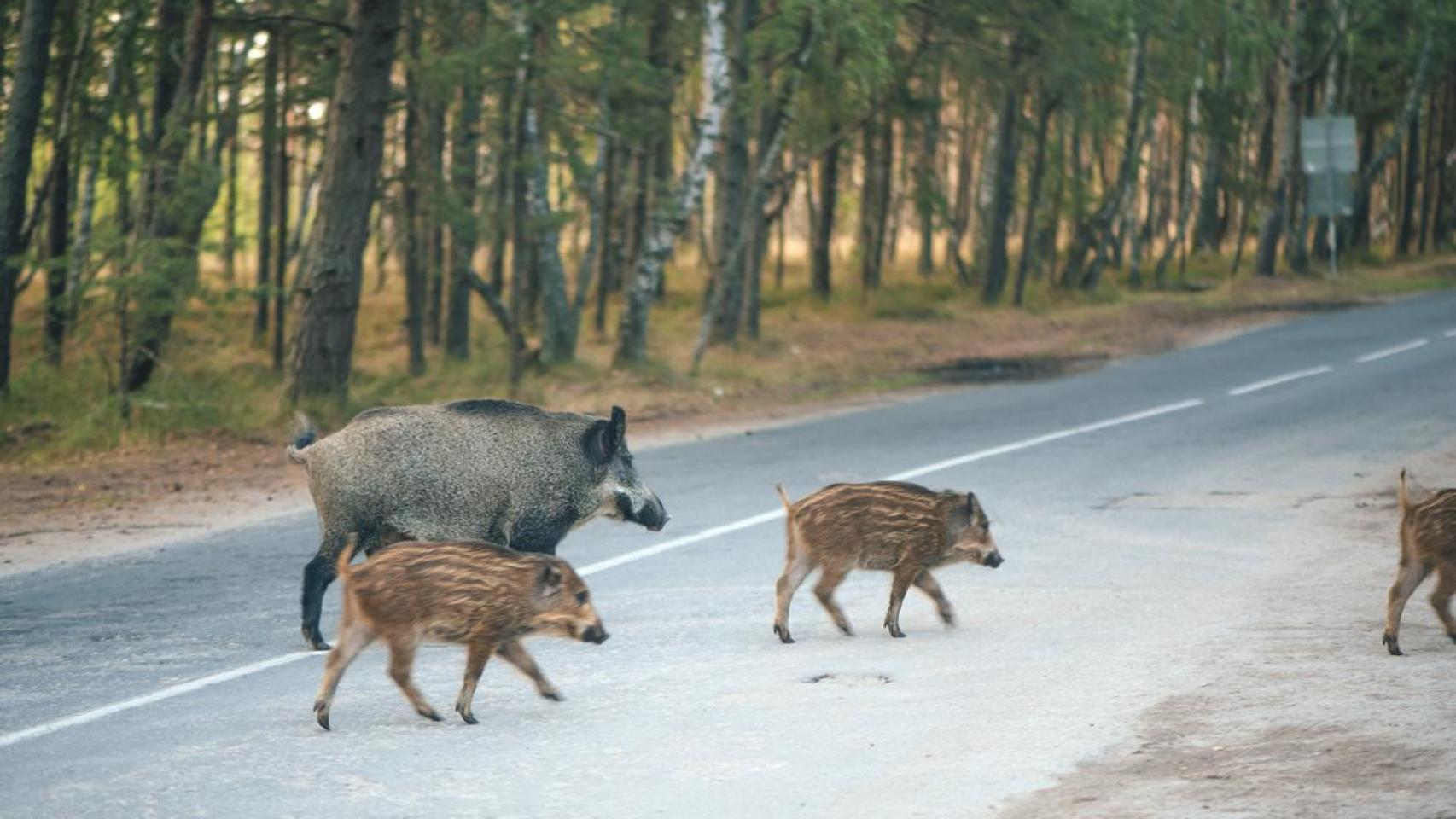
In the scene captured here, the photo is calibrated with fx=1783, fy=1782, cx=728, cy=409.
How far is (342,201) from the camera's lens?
68.7 ft

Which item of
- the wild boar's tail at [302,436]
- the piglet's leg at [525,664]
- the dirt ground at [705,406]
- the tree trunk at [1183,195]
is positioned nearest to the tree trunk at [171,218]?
the dirt ground at [705,406]

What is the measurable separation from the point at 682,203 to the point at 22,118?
9.05 metres

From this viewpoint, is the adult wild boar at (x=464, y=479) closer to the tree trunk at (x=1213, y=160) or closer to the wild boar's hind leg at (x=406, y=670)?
the wild boar's hind leg at (x=406, y=670)

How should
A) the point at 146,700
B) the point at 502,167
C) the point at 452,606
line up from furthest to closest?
the point at 502,167 → the point at 146,700 → the point at 452,606

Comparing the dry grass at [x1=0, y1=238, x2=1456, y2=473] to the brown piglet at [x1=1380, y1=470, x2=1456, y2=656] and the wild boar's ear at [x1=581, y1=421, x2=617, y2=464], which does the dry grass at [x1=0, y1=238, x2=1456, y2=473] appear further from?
the brown piglet at [x1=1380, y1=470, x2=1456, y2=656]

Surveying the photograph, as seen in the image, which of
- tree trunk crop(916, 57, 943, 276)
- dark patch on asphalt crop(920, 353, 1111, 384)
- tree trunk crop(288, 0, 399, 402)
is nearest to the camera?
tree trunk crop(288, 0, 399, 402)

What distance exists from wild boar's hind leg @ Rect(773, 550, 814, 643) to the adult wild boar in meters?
1.01

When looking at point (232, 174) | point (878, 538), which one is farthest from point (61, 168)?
point (878, 538)

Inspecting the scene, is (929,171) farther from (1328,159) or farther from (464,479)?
(464,479)

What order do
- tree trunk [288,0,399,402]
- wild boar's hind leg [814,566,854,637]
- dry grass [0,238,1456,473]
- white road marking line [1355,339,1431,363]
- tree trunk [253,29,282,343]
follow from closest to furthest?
1. wild boar's hind leg [814,566,854,637]
2. dry grass [0,238,1456,473]
3. tree trunk [288,0,399,402]
4. tree trunk [253,29,282,343]
5. white road marking line [1355,339,1431,363]

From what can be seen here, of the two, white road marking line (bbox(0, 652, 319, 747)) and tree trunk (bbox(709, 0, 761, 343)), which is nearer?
white road marking line (bbox(0, 652, 319, 747))

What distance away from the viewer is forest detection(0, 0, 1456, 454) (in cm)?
2109

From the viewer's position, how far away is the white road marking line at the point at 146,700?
800 cm

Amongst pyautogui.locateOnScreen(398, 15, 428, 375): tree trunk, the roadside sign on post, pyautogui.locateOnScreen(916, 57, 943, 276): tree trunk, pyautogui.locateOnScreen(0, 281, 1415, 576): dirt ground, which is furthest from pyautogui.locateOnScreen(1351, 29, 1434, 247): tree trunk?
pyautogui.locateOnScreen(398, 15, 428, 375): tree trunk
